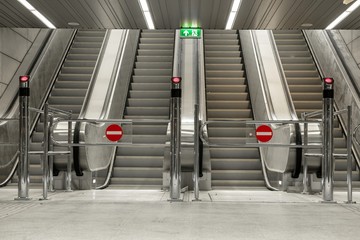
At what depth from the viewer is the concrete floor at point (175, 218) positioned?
3.81 m

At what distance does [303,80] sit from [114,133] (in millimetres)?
6148

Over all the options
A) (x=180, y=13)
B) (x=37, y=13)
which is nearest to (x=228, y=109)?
(x=180, y=13)

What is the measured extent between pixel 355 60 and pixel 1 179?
22.2 ft

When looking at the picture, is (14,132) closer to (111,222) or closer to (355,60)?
(111,222)

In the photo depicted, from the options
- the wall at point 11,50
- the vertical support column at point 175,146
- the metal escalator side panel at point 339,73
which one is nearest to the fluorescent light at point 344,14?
the metal escalator side panel at point 339,73

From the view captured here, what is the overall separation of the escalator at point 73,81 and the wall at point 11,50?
1.07m

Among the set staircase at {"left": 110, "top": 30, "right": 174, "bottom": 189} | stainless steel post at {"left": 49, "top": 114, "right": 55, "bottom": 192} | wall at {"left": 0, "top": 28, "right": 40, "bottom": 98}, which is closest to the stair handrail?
staircase at {"left": 110, "top": 30, "right": 174, "bottom": 189}

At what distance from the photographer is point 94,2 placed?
740 cm

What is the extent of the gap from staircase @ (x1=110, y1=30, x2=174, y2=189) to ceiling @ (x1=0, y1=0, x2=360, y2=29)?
6.39 feet

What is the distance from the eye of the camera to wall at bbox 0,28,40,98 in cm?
938

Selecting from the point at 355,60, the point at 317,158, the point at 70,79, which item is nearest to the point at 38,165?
the point at 70,79

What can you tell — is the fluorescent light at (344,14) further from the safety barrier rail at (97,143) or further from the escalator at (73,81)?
the escalator at (73,81)

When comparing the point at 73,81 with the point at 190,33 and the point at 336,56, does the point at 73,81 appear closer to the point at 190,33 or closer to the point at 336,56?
the point at 190,33

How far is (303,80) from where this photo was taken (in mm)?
11789
